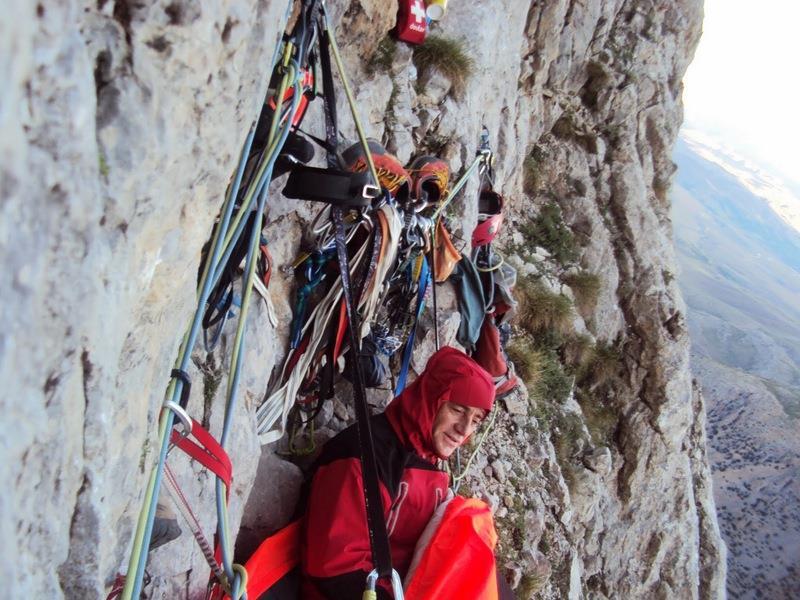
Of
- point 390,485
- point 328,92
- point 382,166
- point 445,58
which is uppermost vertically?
point 445,58

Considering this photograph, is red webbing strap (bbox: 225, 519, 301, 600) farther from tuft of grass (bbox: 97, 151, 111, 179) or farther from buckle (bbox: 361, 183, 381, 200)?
tuft of grass (bbox: 97, 151, 111, 179)

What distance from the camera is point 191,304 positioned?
1293mm

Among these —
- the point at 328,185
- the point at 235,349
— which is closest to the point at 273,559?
the point at 235,349

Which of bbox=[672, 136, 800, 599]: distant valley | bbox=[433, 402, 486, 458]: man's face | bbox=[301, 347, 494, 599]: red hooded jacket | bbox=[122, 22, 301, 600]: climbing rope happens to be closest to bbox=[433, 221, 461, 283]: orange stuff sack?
bbox=[301, 347, 494, 599]: red hooded jacket

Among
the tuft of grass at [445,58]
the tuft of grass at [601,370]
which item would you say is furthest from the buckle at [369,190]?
the tuft of grass at [601,370]

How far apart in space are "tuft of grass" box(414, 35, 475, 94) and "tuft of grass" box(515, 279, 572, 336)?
3.00 meters

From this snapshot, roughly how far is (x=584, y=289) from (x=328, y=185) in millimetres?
6346

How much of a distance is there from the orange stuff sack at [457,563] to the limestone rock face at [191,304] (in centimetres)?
84

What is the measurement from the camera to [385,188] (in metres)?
2.99

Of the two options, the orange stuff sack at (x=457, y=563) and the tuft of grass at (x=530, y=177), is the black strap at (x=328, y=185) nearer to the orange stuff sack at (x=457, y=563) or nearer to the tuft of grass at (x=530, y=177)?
the orange stuff sack at (x=457, y=563)

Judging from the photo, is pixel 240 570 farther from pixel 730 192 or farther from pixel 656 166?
pixel 730 192

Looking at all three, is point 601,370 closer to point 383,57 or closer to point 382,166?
point 383,57

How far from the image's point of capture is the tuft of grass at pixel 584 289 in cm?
754

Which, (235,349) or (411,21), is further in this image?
(411,21)
